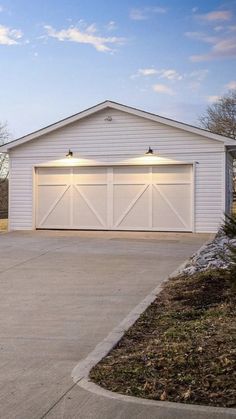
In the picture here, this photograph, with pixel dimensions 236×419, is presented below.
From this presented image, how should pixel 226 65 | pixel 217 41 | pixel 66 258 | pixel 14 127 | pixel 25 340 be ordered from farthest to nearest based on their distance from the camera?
pixel 14 127 < pixel 226 65 < pixel 217 41 < pixel 66 258 < pixel 25 340

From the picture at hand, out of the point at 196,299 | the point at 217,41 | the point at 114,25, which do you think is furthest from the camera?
the point at 217,41

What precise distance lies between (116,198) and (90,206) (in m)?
1.00

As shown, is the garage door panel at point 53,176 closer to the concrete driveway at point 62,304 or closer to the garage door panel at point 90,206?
the garage door panel at point 90,206

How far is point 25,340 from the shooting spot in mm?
5148

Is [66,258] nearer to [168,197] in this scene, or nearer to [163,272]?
[163,272]

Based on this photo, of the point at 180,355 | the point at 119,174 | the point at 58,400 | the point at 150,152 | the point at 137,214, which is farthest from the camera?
the point at 119,174

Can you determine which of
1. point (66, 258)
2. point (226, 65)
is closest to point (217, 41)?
point (226, 65)

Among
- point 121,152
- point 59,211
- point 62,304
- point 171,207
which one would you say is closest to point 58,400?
→ point 62,304

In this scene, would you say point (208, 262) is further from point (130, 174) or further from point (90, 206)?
point (90, 206)

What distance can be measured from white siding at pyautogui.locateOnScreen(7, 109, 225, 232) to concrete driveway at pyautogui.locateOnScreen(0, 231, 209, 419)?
9.18ft

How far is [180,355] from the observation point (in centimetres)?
426

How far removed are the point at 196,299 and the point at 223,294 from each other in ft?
1.25

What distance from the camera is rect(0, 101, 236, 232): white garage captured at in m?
16.7

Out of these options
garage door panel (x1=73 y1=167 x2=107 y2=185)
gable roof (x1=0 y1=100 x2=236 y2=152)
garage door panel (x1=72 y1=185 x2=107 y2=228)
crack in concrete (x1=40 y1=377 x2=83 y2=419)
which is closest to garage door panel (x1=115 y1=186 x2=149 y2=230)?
garage door panel (x1=72 y1=185 x2=107 y2=228)
